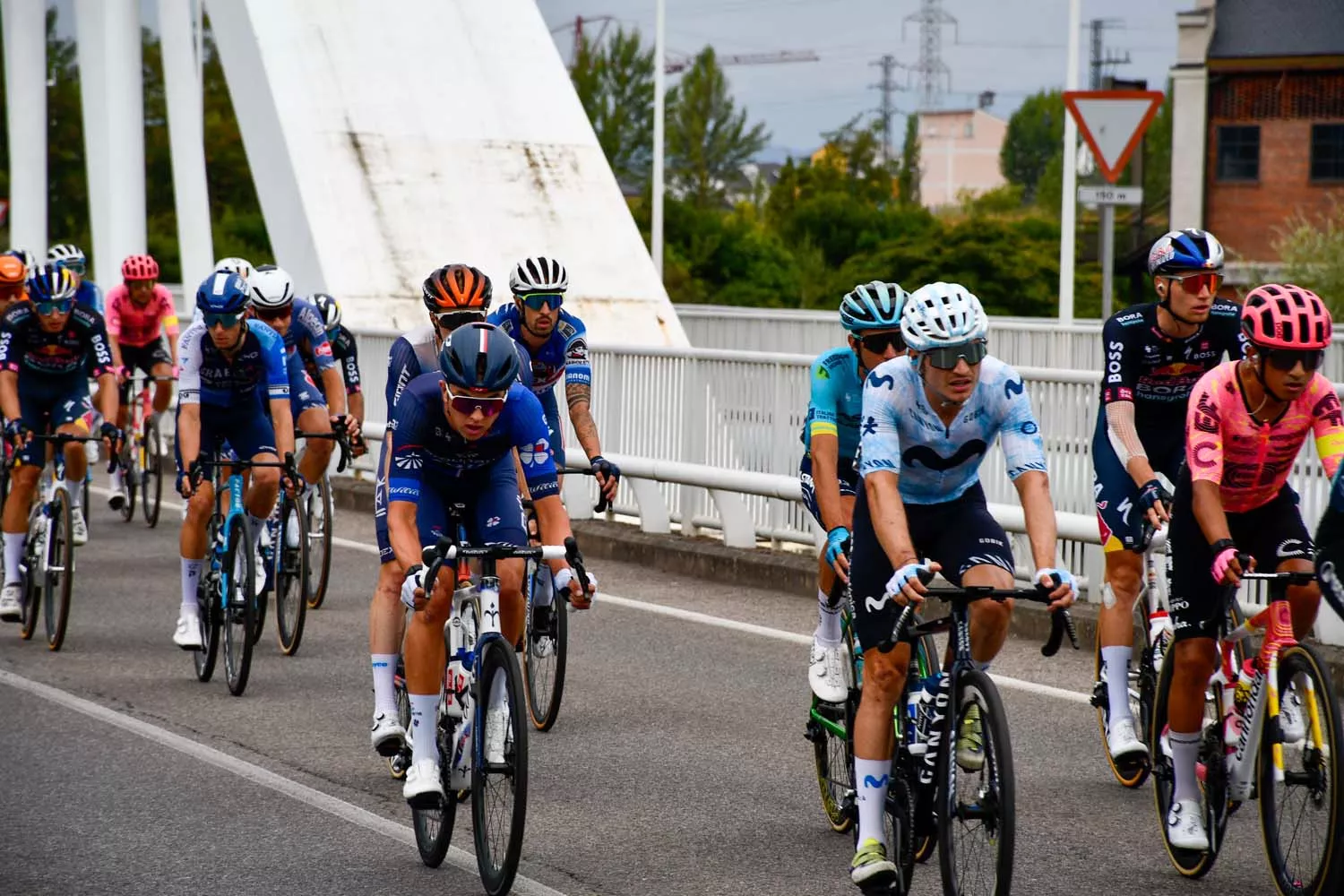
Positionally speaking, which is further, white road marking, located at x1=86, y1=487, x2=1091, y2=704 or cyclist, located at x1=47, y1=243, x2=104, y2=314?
cyclist, located at x1=47, y1=243, x2=104, y2=314

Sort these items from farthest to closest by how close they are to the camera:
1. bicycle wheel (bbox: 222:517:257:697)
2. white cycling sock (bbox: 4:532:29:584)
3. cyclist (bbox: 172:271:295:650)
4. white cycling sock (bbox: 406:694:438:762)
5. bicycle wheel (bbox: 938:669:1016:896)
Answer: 1. white cycling sock (bbox: 4:532:29:584)
2. cyclist (bbox: 172:271:295:650)
3. bicycle wheel (bbox: 222:517:257:697)
4. white cycling sock (bbox: 406:694:438:762)
5. bicycle wheel (bbox: 938:669:1016:896)

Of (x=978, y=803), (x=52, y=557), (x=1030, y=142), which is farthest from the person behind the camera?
(x=1030, y=142)

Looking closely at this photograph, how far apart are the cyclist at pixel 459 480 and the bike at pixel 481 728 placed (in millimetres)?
33

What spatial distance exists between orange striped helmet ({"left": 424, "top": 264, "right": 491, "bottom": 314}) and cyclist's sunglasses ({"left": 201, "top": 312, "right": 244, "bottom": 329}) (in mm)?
2249

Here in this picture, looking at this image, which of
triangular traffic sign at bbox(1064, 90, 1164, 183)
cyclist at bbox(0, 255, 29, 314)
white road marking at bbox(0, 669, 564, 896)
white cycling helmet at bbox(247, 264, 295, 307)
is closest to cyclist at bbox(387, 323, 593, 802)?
white road marking at bbox(0, 669, 564, 896)

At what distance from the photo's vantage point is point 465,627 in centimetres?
687

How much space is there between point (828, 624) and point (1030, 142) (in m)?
183

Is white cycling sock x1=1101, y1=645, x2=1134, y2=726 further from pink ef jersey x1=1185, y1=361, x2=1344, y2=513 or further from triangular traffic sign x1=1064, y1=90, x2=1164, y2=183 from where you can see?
triangular traffic sign x1=1064, y1=90, x2=1164, y2=183

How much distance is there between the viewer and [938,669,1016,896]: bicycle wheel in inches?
217

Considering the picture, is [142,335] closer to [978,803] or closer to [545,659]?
[545,659]

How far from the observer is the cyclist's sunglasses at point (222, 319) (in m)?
10.4

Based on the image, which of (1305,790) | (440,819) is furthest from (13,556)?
(1305,790)

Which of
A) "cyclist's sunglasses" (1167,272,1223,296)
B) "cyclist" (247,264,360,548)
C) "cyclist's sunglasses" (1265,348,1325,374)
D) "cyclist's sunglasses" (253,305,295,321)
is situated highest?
"cyclist's sunglasses" (1167,272,1223,296)

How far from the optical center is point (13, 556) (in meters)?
11.8
